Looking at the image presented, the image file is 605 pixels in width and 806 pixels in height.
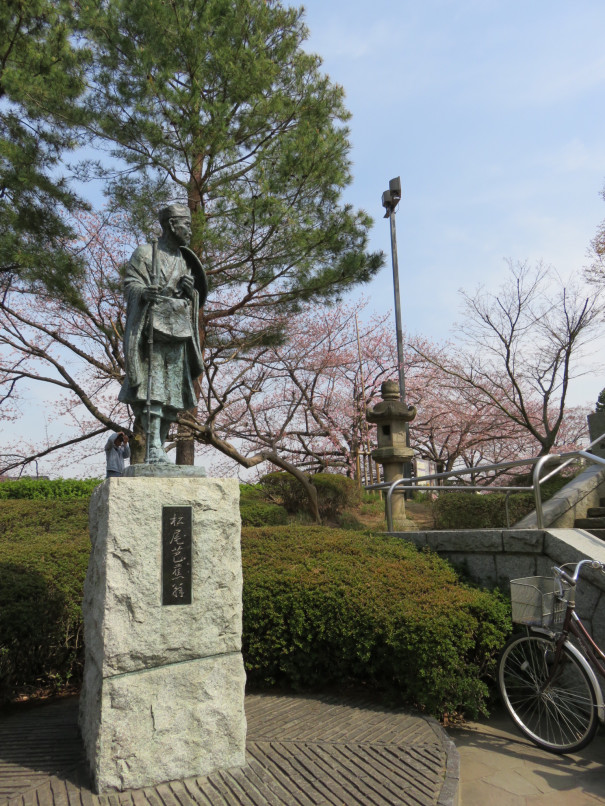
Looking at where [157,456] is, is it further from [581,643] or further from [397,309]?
[397,309]

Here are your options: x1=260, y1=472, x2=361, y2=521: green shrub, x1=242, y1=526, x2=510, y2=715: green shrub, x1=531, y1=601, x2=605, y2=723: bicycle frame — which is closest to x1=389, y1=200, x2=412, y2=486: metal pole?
x1=260, y1=472, x2=361, y2=521: green shrub

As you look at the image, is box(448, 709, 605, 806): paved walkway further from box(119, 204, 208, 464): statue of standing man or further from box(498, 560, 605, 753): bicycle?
box(119, 204, 208, 464): statue of standing man

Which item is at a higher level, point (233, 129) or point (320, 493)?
point (233, 129)

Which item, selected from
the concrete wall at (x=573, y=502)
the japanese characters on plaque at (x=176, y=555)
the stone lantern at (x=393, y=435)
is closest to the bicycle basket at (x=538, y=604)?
the concrete wall at (x=573, y=502)

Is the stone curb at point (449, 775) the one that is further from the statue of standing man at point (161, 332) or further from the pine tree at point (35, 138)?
the pine tree at point (35, 138)

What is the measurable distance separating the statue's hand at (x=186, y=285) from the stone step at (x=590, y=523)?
15.3ft

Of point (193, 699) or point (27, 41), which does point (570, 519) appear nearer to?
point (193, 699)

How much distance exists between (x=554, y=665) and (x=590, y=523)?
→ 265 cm

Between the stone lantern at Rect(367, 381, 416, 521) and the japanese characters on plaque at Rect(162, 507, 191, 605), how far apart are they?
668cm

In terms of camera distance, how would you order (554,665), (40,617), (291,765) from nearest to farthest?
(291,765)
(554,665)
(40,617)

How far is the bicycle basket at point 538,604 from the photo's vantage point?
366 cm

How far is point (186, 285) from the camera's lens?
153 inches

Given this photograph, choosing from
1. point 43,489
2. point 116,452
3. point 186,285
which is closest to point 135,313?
point 186,285

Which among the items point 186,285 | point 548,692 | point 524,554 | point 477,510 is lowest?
point 548,692
